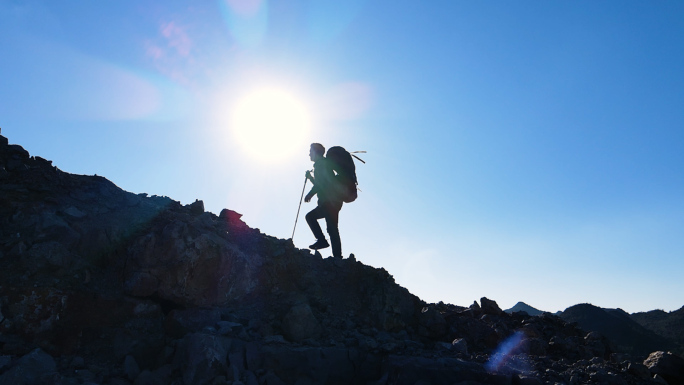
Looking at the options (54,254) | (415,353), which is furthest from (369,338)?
(54,254)

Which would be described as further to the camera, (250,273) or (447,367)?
(250,273)

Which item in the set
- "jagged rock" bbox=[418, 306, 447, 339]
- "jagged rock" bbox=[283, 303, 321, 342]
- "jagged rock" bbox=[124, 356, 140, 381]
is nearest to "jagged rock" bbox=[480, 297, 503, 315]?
"jagged rock" bbox=[418, 306, 447, 339]

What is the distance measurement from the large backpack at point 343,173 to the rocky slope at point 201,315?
1696 millimetres

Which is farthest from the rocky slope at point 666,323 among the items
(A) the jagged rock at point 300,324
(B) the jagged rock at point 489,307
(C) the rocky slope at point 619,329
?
(A) the jagged rock at point 300,324

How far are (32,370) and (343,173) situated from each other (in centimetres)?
623

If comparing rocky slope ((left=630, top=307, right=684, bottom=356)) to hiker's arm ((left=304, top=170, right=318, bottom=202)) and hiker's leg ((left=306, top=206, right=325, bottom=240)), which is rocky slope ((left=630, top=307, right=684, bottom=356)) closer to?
hiker's leg ((left=306, top=206, right=325, bottom=240))

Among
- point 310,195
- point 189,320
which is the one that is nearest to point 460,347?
A: point 189,320

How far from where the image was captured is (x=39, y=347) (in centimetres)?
515

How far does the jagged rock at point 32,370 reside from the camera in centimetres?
451

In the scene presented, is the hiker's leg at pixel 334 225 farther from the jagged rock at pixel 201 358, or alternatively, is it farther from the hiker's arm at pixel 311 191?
the jagged rock at pixel 201 358

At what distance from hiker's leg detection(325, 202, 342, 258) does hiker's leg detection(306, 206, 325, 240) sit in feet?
0.61

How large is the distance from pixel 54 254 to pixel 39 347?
1372mm

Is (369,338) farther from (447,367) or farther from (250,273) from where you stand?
(250,273)

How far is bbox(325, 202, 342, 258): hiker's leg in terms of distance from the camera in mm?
9141
